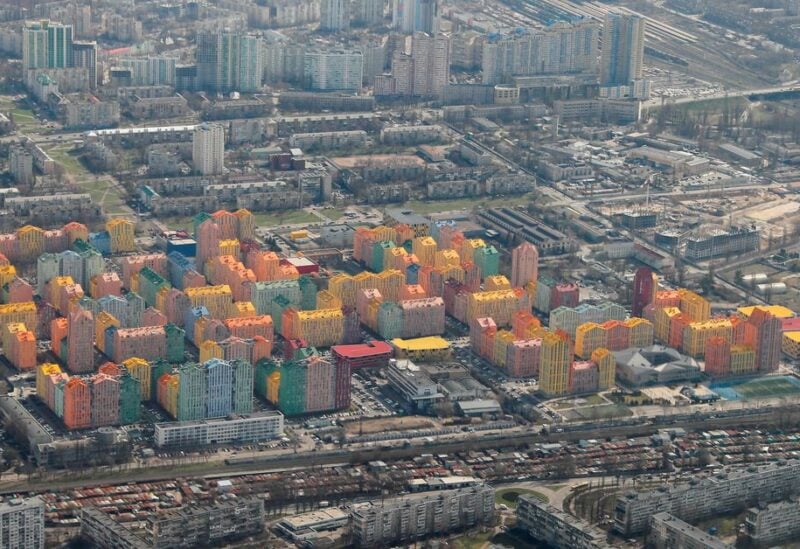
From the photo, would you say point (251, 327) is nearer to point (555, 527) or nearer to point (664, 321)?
point (664, 321)

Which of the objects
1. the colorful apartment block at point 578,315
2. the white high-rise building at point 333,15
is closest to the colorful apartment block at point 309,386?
the colorful apartment block at point 578,315

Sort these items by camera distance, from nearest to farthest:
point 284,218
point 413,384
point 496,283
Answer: point 413,384 → point 496,283 → point 284,218

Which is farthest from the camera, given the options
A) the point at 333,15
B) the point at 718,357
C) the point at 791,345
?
the point at 333,15

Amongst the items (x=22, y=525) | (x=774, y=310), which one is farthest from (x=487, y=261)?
(x=22, y=525)

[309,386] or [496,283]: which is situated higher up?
[496,283]

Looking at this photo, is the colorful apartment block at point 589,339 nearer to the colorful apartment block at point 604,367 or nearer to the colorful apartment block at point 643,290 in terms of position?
the colorful apartment block at point 604,367

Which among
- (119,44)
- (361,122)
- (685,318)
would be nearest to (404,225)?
(685,318)
